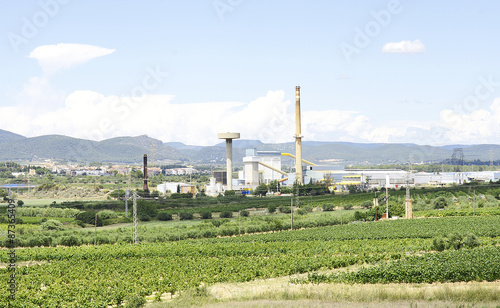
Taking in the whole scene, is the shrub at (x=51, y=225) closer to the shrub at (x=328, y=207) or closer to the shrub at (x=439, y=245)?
the shrub at (x=328, y=207)

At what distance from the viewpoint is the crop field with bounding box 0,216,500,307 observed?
25.6m

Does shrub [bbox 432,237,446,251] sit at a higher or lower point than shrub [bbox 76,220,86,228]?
higher

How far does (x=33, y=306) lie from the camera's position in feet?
77.9

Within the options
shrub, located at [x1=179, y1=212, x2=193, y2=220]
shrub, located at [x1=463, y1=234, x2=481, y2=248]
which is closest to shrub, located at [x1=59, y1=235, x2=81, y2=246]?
shrub, located at [x1=179, y1=212, x2=193, y2=220]

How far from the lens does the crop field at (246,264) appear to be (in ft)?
84.1

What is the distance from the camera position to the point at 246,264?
111 feet

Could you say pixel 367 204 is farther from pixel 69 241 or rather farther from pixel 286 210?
pixel 69 241

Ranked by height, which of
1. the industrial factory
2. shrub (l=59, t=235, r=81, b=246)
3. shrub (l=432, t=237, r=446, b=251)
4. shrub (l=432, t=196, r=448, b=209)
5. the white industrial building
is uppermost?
the industrial factory

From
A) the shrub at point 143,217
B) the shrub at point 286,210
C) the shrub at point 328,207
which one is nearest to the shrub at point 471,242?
the shrub at point 286,210

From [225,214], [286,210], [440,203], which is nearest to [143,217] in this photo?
[225,214]

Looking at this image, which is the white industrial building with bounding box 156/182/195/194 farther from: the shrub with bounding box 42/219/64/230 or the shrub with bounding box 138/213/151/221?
the shrub with bounding box 42/219/64/230

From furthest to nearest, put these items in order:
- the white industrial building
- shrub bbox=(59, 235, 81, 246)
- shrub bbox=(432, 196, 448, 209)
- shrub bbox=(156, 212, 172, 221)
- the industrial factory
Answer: the white industrial building < the industrial factory < shrub bbox=(432, 196, 448, 209) < shrub bbox=(156, 212, 172, 221) < shrub bbox=(59, 235, 81, 246)

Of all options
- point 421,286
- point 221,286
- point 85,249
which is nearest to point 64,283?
point 221,286

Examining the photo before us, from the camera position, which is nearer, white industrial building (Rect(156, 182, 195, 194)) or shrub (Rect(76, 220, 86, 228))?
shrub (Rect(76, 220, 86, 228))
